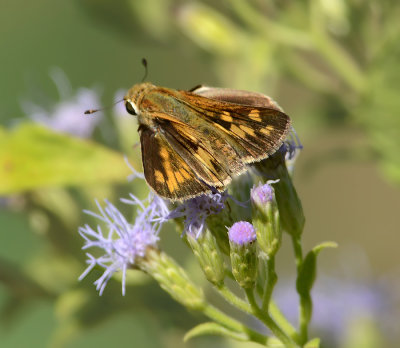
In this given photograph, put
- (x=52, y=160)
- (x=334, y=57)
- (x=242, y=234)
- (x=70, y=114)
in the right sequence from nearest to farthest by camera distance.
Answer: (x=242, y=234), (x=52, y=160), (x=334, y=57), (x=70, y=114)

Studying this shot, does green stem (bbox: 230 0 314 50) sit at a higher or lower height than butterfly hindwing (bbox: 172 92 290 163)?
higher

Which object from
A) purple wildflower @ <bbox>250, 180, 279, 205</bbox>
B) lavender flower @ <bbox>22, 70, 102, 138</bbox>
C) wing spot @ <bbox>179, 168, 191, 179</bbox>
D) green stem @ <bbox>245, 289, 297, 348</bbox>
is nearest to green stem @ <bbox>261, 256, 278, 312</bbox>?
green stem @ <bbox>245, 289, 297, 348</bbox>

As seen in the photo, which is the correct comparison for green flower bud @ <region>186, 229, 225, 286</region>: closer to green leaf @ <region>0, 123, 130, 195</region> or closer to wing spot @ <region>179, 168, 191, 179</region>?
wing spot @ <region>179, 168, 191, 179</region>

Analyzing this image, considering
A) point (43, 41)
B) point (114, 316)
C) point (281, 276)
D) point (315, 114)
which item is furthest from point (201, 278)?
point (43, 41)

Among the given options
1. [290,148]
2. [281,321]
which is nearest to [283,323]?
[281,321]

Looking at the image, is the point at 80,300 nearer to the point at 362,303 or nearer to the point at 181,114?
the point at 181,114

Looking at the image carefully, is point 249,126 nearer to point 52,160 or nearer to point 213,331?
point 213,331
